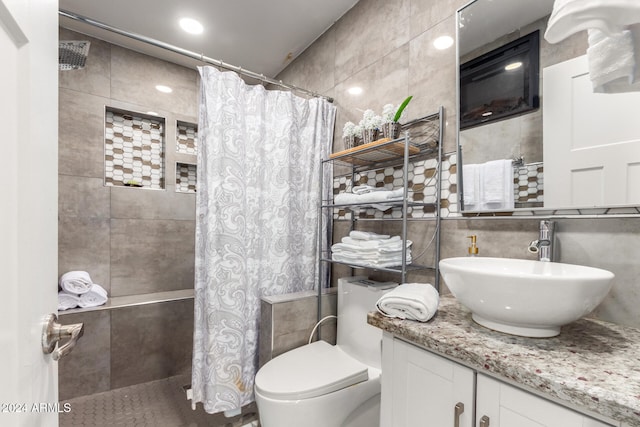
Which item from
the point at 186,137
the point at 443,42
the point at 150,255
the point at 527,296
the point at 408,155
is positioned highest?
the point at 443,42

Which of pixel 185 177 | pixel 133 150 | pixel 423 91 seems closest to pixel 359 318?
pixel 423 91

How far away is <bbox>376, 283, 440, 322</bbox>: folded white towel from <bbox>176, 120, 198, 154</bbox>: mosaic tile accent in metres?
2.41

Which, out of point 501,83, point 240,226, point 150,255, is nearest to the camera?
point 501,83

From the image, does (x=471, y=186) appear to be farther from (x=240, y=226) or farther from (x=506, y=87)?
(x=240, y=226)

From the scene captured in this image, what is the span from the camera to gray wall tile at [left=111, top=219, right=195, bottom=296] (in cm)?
235

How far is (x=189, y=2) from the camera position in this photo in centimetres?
190

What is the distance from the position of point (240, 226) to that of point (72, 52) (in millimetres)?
1256

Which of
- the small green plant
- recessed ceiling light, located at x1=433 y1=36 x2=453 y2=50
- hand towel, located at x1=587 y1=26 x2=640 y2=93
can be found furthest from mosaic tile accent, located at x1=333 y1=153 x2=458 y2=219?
hand towel, located at x1=587 y1=26 x2=640 y2=93

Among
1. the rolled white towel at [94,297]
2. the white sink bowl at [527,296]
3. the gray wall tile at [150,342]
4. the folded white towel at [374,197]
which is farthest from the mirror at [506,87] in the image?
the rolled white towel at [94,297]

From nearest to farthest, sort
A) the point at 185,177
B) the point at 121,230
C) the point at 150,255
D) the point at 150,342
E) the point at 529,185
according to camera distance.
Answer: the point at 529,185, the point at 150,342, the point at 121,230, the point at 150,255, the point at 185,177

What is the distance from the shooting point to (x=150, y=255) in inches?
97.8

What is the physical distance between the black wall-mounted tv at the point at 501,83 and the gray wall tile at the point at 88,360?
8.17 ft

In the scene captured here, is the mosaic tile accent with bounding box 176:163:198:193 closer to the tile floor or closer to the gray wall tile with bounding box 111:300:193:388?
the gray wall tile with bounding box 111:300:193:388

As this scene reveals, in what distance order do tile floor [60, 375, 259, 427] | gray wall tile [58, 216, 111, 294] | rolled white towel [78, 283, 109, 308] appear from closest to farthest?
tile floor [60, 375, 259, 427] → rolled white towel [78, 283, 109, 308] → gray wall tile [58, 216, 111, 294]
